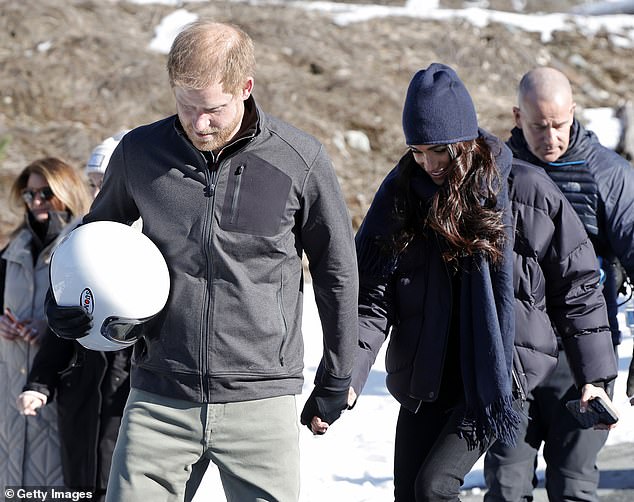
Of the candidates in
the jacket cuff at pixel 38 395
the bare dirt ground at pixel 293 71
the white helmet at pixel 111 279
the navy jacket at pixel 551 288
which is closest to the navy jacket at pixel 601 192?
the navy jacket at pixel 551 288

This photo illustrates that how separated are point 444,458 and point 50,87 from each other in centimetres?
1176

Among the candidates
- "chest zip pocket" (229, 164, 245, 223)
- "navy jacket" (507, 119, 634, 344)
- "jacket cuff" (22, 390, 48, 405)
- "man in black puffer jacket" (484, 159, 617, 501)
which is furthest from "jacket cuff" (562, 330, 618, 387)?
"jacket cuff" (22, 390, 48, 405)

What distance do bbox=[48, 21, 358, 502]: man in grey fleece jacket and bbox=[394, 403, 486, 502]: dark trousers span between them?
0.46 m

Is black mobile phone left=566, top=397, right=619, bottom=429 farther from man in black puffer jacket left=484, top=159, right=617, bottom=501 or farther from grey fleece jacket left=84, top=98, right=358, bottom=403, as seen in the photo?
grey fleece jacket left=84, top=98, right=358, bottom=403

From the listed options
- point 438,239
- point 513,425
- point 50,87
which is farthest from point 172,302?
point 50,87

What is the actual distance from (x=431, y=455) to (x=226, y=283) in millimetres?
931

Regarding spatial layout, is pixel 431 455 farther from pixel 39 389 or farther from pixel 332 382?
pixel 39 389

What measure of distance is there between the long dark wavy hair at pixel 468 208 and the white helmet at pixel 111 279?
883mm

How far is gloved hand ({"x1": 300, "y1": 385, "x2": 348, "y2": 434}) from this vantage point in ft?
10.2

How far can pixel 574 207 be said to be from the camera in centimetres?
394

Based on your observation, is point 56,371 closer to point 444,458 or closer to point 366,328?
point 366,328

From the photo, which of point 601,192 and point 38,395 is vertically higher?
point 601,192

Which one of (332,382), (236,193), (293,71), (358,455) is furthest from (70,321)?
(293,71)

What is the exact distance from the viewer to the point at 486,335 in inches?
127
